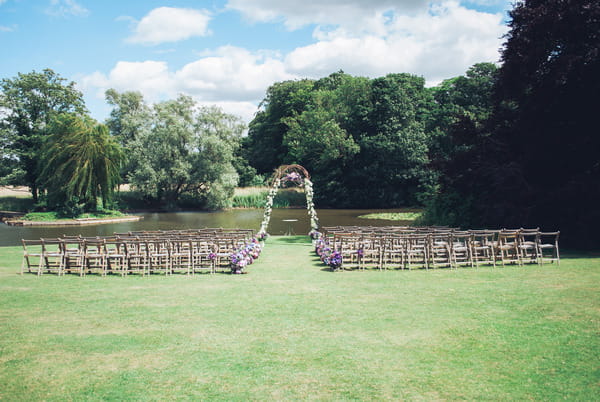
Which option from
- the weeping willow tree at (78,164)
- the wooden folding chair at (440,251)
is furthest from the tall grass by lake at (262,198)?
the wooden folding chair at (440,251)

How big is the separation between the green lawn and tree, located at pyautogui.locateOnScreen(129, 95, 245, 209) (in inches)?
1755

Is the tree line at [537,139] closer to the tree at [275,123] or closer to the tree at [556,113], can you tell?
the tree at [556,113]

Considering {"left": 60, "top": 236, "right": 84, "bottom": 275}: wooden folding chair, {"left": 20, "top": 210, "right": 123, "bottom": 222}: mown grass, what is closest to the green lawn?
{"left": 60, "top": 236, "right": 84, "bottom": 275}: wooden folding chair

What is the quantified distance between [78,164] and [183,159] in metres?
16.4

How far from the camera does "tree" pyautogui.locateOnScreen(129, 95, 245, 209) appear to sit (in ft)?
183

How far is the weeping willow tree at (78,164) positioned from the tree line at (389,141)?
14cm

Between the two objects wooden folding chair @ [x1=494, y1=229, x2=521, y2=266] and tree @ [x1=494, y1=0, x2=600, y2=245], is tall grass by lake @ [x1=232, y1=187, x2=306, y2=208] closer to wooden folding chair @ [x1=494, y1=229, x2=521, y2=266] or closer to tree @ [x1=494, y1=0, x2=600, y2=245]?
tree @ [x1=494, y1=0, x2=600, y2=245]

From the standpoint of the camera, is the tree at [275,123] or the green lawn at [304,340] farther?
the tree at [275,123]

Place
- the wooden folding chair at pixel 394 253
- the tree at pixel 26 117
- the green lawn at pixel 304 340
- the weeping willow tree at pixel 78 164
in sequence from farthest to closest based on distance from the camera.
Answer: the tree at pixel 26 117 < the weeping willow tree at pixel 78 164 < the wooden folding chair at pixel 394 253 < the green lawn at pixel 304 340

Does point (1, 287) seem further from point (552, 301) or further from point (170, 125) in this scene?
point (170, 125)

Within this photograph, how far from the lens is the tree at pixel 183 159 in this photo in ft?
183

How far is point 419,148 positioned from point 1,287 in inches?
2108

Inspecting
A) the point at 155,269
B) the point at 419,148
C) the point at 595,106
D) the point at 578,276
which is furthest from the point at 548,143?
the point at 419,148

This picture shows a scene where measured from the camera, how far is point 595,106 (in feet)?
64.5
